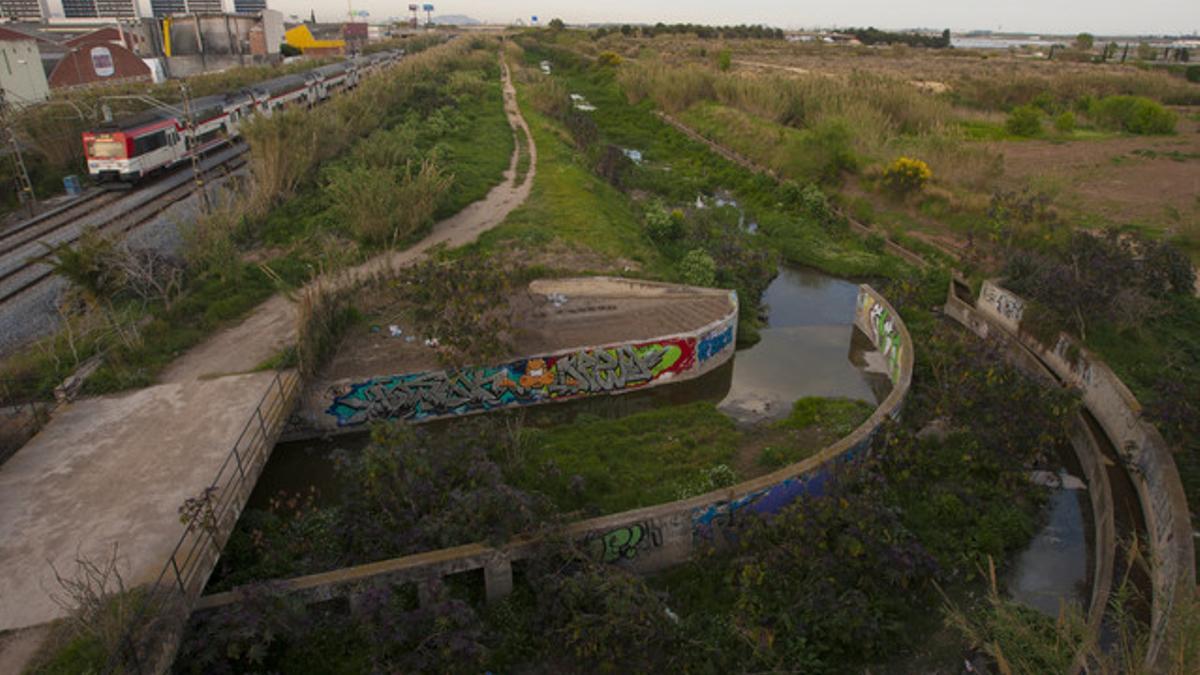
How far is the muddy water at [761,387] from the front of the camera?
15688 mm

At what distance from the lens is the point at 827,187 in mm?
34719

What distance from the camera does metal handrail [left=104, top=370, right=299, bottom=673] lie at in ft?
28.1

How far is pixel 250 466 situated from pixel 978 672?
12799 mm

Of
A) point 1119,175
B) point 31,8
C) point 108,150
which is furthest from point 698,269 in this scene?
point 31,8

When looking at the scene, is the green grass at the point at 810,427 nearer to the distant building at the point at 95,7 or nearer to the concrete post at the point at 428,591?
the concrete post at the point at 428,591

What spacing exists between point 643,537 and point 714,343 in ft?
27.6

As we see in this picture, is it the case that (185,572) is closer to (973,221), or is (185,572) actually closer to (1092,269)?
(1092,269)

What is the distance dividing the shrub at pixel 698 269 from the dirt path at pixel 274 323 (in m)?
8.09

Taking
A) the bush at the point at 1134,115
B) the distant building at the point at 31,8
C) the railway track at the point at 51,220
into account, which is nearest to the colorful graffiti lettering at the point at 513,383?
the railway track at the point at 51,220

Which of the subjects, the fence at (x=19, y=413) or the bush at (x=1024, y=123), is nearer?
the fence at (x=19, y=413)

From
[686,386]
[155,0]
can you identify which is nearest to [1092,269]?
[686,386]

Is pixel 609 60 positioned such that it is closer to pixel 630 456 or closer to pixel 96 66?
pixel 96 66

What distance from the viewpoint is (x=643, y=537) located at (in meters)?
12.4

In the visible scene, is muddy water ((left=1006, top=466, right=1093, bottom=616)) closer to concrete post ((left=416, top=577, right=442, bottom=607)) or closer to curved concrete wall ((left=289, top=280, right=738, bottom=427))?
curved concrete wall ((left=289, top=280, right=738, bottom=427))
